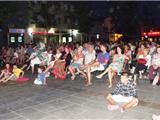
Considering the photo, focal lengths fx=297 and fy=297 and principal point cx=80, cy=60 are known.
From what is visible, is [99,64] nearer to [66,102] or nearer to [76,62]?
[76,62]

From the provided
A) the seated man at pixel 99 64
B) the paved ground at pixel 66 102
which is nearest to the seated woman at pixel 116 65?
the paved ground at pixel 66 102

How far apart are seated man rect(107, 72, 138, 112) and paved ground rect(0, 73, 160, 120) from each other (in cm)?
19

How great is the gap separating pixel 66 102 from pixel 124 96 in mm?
1809

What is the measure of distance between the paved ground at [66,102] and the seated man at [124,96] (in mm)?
193

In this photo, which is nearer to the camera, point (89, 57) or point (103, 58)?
point (103, 58)

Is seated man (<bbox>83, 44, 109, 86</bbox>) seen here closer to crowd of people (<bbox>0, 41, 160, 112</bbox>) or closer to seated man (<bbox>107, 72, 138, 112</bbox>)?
crowd of people (<bbox>0, 41, 160, 112</bbox>)

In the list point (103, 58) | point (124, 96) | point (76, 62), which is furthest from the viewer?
point (76, 62)

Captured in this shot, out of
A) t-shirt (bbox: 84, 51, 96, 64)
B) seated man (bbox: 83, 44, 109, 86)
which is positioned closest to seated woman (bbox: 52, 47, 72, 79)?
t-shirt (bbox: 84, 51, 96, 64)

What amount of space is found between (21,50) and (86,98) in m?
Answer: 11.7

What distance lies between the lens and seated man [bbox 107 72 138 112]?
7289mm

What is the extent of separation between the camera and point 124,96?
736cm

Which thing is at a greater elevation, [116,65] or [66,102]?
[116,65]

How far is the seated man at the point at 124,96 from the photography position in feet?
23.9

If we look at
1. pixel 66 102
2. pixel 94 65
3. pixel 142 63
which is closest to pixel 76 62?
pixel 94 65
